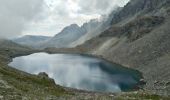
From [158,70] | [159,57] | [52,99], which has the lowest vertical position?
[52,99]

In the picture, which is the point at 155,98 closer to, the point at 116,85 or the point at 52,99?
the point at 52,99

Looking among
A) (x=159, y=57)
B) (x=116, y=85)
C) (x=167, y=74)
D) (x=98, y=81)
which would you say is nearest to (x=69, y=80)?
(x=98, y=81)

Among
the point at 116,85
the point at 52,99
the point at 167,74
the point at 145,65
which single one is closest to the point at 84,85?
the point at 116,85

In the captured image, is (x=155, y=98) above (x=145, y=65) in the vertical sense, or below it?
below

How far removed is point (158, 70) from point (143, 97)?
102659mm

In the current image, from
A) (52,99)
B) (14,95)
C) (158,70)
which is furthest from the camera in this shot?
(158,70)

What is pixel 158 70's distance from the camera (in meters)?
151

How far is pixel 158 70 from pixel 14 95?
118 m

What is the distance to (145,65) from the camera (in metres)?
185

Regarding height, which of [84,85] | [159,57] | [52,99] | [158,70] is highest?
[159,57]

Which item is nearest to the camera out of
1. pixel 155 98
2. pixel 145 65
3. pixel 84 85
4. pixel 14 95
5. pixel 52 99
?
pixel 14 95

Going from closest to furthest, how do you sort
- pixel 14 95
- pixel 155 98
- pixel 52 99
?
pixel 14 95 < pixel 52 99 < pixel 155 98

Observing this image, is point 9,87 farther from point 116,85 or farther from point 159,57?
point 159,57

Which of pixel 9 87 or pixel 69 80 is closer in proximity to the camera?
pixel 9 87
